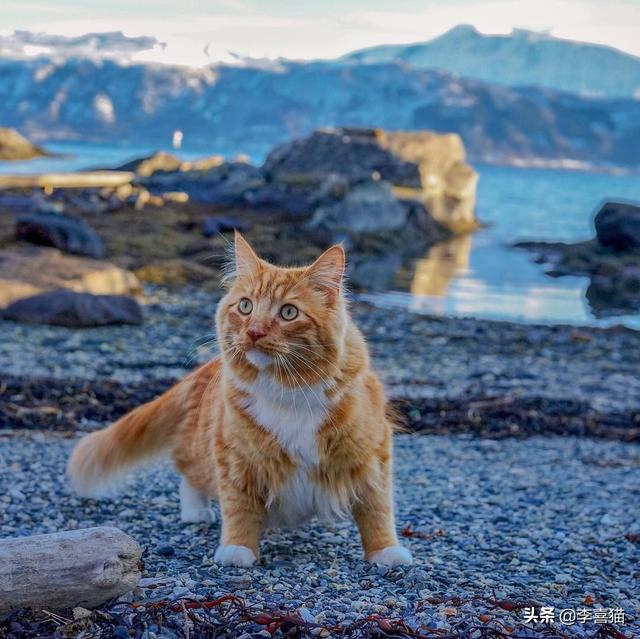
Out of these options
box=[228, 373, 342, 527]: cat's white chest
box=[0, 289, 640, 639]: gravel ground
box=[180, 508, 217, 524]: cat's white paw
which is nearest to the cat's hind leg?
box=[180, 508, 217, 524]: cat's white paw

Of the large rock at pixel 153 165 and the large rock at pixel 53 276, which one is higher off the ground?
the large rock at pixel 53 276

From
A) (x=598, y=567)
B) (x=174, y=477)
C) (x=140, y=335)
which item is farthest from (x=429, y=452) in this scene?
(x=140, y=335)

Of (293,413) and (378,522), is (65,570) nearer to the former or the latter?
(293,413)

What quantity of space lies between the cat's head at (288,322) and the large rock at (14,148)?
5581 centimetres

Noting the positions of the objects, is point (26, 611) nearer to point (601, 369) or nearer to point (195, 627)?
point (195, 627)

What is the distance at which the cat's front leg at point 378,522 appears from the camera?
4.78m

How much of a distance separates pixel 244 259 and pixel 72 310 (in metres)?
9.05

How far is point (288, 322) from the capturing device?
14.6ft

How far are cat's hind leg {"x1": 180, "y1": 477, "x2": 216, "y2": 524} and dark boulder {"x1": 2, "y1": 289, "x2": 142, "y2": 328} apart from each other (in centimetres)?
820

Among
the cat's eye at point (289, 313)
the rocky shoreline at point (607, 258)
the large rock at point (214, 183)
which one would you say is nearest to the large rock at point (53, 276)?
the cat's eye at point (289, 313)

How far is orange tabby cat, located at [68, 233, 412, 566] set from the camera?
14.6ft

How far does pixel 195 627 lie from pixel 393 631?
29.2 inches

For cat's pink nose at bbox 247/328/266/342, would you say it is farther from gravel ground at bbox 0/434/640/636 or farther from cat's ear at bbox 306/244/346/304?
gravel ground at bbox 0/434/640/636

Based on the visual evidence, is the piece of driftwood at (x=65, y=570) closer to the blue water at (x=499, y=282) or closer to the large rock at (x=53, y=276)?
the large rock at (x=53, y=276)
